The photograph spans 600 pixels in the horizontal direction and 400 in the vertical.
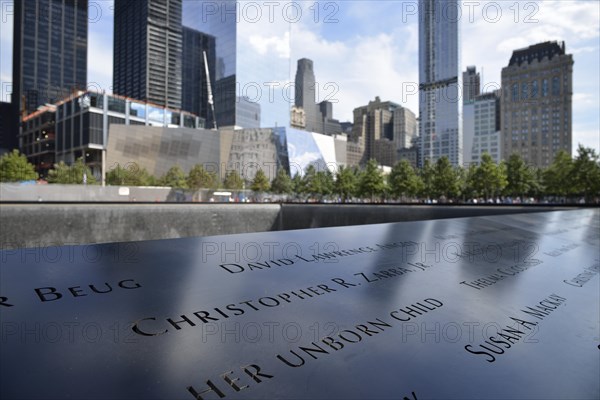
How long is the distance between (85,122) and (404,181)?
71.8 meters

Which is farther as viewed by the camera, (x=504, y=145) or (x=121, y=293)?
(x=504, y=145)

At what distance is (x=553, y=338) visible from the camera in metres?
2.62

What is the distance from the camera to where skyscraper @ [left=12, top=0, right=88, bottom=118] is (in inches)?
5846

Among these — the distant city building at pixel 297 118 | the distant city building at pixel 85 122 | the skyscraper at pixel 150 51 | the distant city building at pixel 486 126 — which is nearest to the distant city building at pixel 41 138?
the distant city building at pixel 85 122

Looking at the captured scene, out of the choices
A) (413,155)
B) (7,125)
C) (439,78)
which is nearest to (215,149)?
(439,78)

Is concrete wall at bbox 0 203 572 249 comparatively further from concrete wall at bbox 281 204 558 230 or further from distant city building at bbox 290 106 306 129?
distant city building at bbox 290 106 306 129

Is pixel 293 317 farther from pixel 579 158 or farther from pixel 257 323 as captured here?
pixel 579 158

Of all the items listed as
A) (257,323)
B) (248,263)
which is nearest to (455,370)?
(257,323)

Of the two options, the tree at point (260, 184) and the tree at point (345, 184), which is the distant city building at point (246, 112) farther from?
the tree at point (345, 184)

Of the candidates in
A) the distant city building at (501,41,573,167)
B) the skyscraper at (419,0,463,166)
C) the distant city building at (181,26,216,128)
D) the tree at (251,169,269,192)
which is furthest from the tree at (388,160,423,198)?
the distant city building at (181,26,216,128)

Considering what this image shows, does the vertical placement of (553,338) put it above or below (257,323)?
below

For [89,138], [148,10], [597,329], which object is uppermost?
[148,10]

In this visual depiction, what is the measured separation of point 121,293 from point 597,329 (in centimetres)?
361

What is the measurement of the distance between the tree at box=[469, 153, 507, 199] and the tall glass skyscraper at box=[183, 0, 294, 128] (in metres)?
87.7
